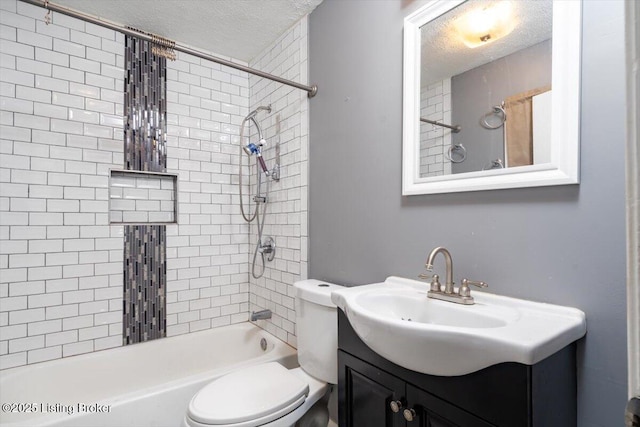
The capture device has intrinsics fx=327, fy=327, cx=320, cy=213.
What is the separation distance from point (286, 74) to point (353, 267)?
4.40ft

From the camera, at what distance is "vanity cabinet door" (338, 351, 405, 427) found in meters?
1.00

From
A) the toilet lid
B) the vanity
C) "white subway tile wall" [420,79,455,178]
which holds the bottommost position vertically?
the toilet lid

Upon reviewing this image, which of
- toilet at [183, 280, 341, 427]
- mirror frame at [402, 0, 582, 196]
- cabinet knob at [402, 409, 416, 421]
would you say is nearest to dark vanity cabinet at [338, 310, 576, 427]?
cabinet knob at [402, 409, 416, 421]

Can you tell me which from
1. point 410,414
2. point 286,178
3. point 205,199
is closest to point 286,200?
point 286,178

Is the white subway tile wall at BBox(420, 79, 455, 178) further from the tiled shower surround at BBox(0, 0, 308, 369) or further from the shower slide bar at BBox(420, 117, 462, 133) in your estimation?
the tiled shower surround at BBox(0, 0, 308, 369)

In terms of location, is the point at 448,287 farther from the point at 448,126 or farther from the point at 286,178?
the point at 286,178

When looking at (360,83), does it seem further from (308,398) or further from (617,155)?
(308,398)

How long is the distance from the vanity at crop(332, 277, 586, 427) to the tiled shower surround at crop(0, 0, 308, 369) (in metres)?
0.97

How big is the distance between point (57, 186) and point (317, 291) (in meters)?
1.62

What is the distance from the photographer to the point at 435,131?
1300mm

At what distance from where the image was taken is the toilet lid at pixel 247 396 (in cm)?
120

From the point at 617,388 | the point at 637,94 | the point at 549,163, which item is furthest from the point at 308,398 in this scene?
the point at 637,94

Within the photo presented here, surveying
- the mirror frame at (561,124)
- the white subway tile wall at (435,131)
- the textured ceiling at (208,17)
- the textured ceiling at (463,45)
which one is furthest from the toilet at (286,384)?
the textured ceiling at (208,17)

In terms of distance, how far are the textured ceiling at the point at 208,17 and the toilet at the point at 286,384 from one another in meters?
1.59
